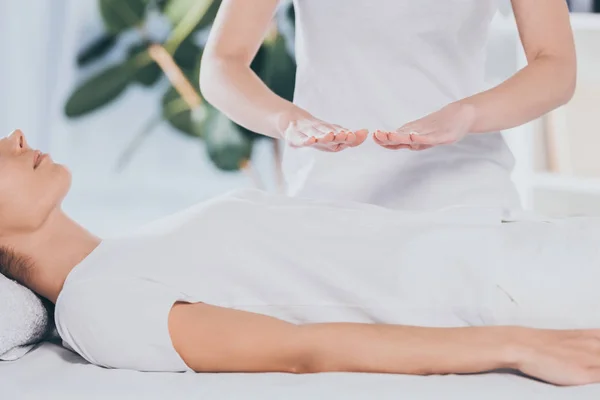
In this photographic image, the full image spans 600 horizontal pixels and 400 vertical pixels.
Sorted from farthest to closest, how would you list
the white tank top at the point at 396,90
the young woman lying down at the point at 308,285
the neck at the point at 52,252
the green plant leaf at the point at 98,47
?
the green plant leaf at the point at 98,47, the white tank top at the point at 396,90, the neck at the point at 52,252, the young woman lying down at the point at 308,285

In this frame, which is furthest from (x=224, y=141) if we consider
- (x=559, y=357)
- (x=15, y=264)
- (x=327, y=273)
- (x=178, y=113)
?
(x=559, y=357)

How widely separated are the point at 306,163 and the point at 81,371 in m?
0.68

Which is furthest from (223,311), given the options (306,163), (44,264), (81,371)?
(306,163)

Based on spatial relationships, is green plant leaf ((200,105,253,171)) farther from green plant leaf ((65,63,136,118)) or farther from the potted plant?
green plant leaf ((65,63,136,118))

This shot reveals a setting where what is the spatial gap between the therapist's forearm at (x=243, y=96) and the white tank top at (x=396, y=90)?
0.52 ft

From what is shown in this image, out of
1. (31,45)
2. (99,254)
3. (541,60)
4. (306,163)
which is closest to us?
(99,254)

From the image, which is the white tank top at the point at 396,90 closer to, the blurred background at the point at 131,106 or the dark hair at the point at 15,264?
the dark hair at the point at 15,264

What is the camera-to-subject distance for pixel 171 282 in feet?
4.23

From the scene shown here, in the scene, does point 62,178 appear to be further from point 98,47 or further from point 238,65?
point 98,47

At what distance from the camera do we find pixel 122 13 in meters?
3.34

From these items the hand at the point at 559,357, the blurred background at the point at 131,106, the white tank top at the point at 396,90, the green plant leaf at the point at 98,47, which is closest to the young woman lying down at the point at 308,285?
the hand at the point at 559,357

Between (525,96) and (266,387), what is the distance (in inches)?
29.0

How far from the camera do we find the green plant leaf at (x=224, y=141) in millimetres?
3238

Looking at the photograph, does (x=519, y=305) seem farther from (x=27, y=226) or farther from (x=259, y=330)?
(x=27, y=226)
